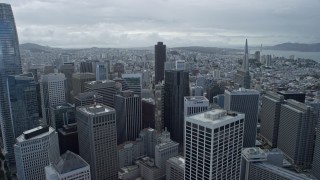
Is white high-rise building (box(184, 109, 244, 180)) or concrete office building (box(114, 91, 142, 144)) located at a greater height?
white high-rise building (box(184, 109, 244, 180))

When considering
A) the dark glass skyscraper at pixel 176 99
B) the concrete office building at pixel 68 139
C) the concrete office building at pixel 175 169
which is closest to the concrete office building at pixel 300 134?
the dark glass skyscraper at pixel 176 99

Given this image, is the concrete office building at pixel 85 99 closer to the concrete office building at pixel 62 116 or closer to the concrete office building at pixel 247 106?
the concrete office building at pixel 62 116

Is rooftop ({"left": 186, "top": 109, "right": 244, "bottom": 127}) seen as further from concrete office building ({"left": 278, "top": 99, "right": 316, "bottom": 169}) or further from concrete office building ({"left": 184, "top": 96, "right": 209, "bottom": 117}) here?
concrete office building ({"left": 278, "top": 99, "right": 316, "bottom": 169})

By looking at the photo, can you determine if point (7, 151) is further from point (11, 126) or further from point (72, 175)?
point (72, 175)

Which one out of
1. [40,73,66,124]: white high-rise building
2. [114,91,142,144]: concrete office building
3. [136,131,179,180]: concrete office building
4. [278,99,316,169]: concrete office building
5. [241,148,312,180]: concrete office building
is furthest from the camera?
[40,73,66,124]: white high-rise building

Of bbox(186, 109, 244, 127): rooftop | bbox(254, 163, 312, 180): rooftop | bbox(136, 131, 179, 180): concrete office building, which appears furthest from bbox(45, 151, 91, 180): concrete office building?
bbox(254, 163, 312, 180): rooftop

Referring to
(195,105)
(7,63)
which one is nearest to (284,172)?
(195,105)

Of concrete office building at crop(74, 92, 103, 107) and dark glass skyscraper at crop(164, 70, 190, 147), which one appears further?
dark glass skyscraper at crop(164, 70, 190, 147)
